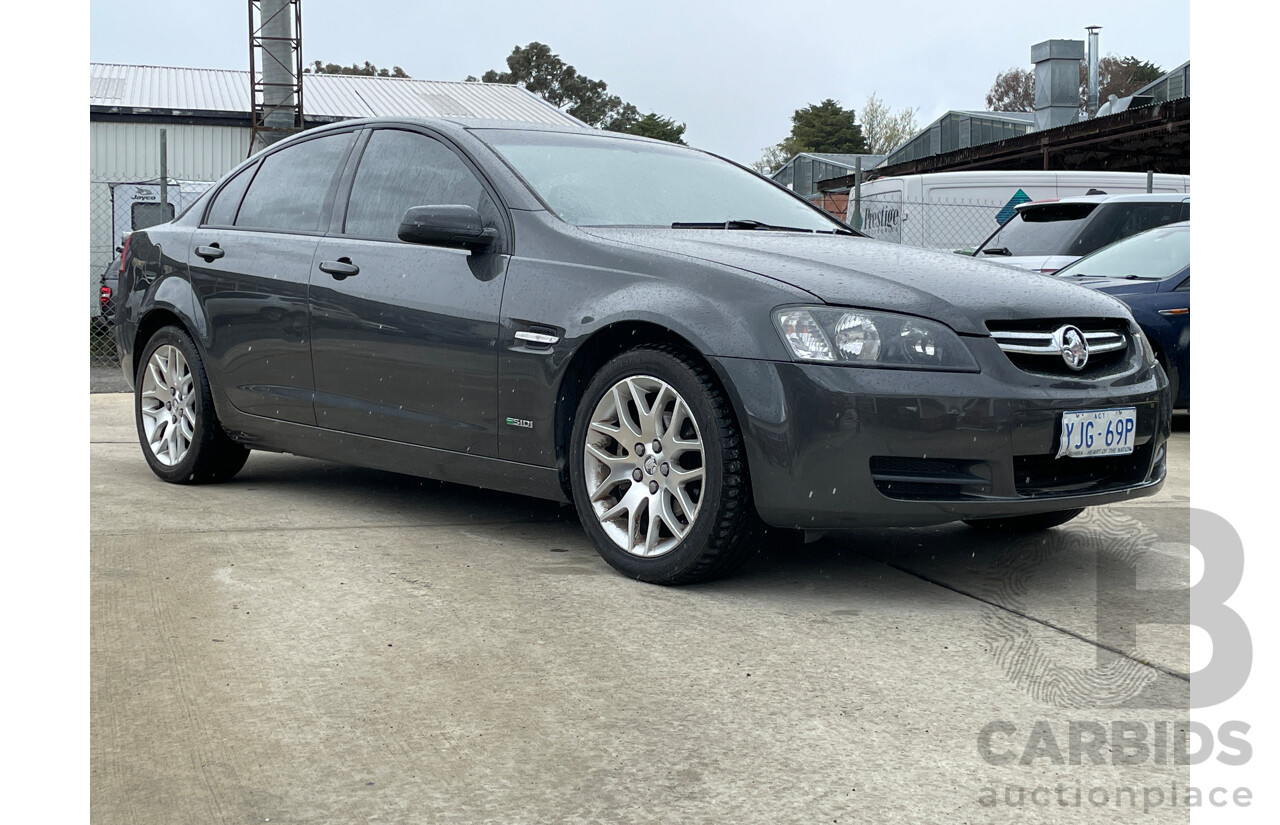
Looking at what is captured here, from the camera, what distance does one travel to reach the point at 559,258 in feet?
14.1

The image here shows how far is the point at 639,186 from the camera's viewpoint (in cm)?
487

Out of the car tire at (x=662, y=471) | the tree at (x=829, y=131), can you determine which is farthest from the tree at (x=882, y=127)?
the car tire at (x=662, y=471)

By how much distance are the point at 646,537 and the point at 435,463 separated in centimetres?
97

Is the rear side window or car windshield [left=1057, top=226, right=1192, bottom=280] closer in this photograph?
car windshield [left=1057, top=226, right=1192, bottom=280]

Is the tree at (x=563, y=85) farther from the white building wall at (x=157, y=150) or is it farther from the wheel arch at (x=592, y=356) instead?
the wheel arch at (x=592, y=356)

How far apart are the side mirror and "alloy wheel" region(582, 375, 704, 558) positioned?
0.77 m

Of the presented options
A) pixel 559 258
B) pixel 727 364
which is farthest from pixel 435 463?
pixel 727 364

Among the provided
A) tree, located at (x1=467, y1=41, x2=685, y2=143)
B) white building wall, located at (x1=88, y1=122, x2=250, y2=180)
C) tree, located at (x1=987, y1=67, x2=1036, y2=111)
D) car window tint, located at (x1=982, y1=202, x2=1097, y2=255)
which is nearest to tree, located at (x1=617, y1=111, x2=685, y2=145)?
tree, located at (x1=467, y1=41, x2=685, y2=143)

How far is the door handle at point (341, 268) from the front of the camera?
4914 mm

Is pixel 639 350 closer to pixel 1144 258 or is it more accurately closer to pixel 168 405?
pixel 168 405

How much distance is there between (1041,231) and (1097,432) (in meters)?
8.14

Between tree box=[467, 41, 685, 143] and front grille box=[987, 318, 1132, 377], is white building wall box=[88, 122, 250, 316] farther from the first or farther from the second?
tree box=[467, 41, 685, 143]

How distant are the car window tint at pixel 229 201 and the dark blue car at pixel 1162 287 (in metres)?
5.16

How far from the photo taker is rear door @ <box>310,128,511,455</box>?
448 centimetres
